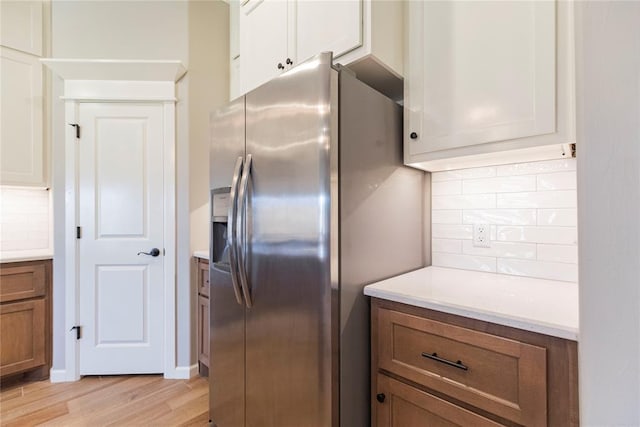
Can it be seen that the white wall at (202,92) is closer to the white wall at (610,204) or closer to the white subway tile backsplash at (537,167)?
the white subway tile backsplash at (537,167)

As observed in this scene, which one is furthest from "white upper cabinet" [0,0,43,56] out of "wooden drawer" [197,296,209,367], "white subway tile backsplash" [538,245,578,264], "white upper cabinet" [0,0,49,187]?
"white subway tile backsplash" [538,245,578,264]

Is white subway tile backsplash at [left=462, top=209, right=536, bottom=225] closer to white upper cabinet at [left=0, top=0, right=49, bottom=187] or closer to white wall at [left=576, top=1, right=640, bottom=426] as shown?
white wall at [left=576, top=1, right=640, bottom=426]

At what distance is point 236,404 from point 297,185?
1.11m

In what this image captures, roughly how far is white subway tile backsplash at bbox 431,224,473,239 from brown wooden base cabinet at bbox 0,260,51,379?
105 inches

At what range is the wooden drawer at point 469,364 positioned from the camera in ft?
2.81

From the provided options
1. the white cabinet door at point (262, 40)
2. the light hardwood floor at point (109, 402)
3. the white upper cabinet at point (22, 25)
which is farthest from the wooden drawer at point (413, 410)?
the white upper cabinet at point (22, 25)

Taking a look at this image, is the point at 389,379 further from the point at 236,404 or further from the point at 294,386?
the point at 236,404

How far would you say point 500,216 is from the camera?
147 centimetres

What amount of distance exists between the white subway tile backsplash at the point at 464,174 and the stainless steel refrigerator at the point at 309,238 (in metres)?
0.19

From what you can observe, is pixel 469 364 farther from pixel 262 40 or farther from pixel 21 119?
pixel 21 119

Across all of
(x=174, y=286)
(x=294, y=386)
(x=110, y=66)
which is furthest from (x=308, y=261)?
(x=110, y=66)

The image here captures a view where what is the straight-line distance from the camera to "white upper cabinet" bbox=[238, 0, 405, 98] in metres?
1.28

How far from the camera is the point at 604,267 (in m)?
0.54

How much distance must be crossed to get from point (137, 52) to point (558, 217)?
9.24 feet
